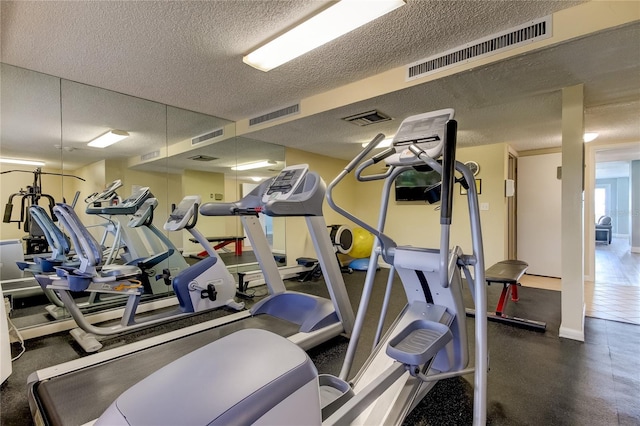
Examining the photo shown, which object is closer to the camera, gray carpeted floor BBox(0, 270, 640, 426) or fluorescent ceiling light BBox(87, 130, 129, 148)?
gray carpeted floor BBox(0, 270, 640, 426)

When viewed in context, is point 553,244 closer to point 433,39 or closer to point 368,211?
point 368,211

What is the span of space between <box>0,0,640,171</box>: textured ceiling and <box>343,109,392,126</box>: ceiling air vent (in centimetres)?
13

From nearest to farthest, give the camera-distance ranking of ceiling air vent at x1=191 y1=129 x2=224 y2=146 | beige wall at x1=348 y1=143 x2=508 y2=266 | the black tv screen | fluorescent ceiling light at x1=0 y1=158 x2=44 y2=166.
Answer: fluorescent ceiling light at x1=0 y1=158 x2=44 y2=166
ceiling air vent at x1=191 y1=129 x2=224 y2=146
beige wall at x1=348 y1=143 x2=508 y2=266
the black tv screen

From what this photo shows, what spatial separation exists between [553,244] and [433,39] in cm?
447

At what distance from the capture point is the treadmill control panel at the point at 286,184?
2.26 m

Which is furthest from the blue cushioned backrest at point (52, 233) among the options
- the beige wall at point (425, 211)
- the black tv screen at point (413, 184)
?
the black tv screen at point (413, 184)

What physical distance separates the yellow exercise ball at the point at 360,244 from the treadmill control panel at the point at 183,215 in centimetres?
330

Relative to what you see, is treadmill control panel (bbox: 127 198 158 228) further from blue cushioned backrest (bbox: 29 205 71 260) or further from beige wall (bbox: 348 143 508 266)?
beige wall (bbox: 348 143 508 266)

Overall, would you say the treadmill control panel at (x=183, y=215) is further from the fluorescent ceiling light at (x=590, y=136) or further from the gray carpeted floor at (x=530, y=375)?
the fluorescent ceiling light at (x=590, y=136)

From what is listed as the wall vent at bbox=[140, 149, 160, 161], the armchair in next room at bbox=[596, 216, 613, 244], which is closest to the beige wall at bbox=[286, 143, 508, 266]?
the wall vent at bbox=[140, 149, 160, 161]

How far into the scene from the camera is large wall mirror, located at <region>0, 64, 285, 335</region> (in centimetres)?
288

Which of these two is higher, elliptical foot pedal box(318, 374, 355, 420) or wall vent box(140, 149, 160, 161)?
wall vent box(140, 149, 160, 161)

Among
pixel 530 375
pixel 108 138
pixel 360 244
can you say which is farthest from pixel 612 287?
pixel 108 138

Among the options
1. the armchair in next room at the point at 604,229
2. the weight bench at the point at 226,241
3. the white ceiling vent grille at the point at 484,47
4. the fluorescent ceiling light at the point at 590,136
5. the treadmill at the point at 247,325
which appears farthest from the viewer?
the armchair in next room at the point at 604,229
